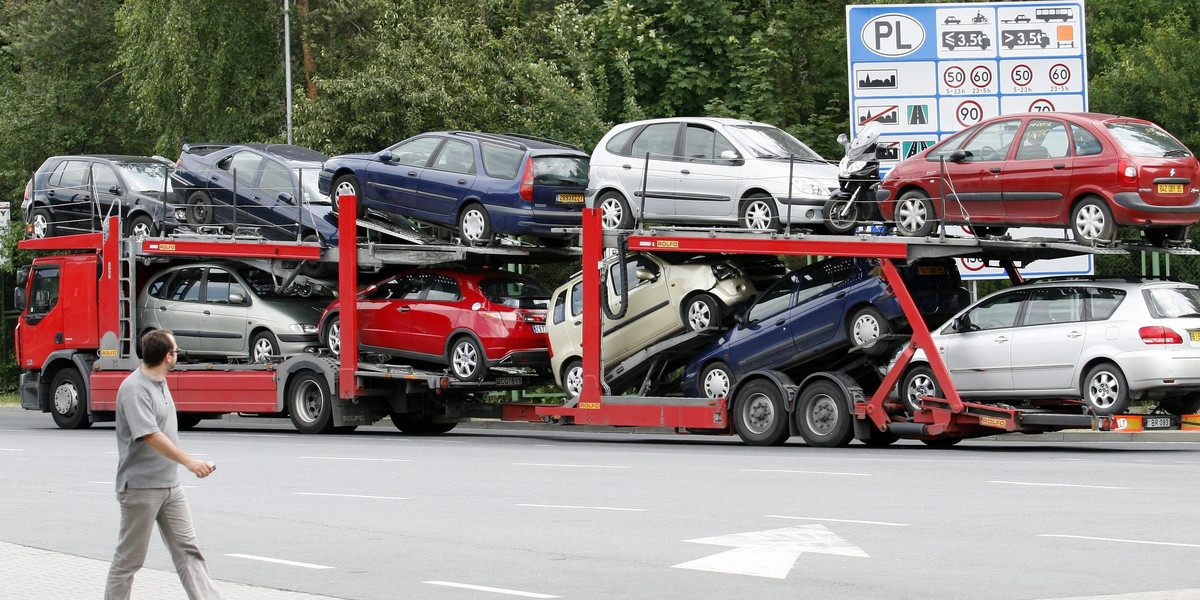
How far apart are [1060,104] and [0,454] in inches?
642

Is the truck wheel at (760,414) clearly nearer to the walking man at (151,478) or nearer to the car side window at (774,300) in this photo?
Result: the car side window at (774,300)

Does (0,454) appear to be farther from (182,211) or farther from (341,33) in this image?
(341,33)

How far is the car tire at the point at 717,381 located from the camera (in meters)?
18.0

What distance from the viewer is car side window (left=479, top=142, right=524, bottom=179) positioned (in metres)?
19.0

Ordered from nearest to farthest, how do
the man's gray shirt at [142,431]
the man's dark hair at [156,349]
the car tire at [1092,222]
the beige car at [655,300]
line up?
1. the man's gray shirt at [142,431]
2. the man's dark hair at [156,349]
3. the car tire at [1092,222]
4. the beige car at [655,300]

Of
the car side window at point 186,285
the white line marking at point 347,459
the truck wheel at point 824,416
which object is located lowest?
the white line marking at point 347,459

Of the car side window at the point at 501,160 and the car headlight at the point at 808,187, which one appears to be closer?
the car headlight at the point at 808,187

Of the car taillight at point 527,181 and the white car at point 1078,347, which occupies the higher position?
the car taillight at point 527,181

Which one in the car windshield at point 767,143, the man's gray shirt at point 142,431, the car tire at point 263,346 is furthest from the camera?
the car tire at point 263,346

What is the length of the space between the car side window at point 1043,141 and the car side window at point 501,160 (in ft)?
20.8

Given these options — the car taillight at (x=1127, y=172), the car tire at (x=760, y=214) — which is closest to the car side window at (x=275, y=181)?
the car tire at (x=760, y=214)

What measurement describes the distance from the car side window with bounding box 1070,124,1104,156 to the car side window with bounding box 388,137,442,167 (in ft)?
27.2

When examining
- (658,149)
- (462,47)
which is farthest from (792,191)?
(462,47)

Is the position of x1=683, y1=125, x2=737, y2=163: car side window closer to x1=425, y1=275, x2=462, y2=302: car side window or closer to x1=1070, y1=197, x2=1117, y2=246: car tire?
x1=425, y1=275, x2=462, y2=302: car side window
